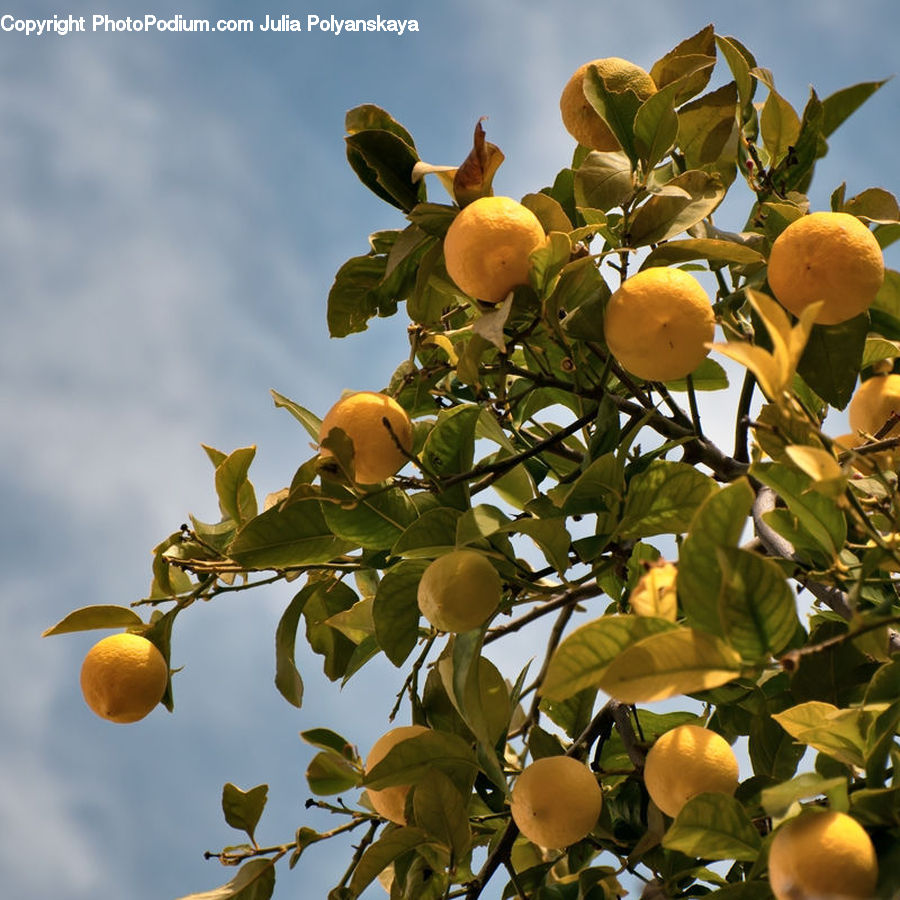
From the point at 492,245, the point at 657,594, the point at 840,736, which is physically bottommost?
the point at 840,736

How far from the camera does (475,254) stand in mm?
1137

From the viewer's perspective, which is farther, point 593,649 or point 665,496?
point 665,496

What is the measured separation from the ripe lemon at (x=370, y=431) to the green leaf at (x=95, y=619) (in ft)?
1.59

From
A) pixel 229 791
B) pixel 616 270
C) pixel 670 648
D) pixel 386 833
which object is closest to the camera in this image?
pixel 670 648

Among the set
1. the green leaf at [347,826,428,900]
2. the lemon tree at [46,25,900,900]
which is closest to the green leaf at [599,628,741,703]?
the lemon tree at [46,25,900,900]

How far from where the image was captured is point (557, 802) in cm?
120

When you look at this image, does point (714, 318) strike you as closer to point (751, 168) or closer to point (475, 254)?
point (475, 254)

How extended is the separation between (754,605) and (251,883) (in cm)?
94

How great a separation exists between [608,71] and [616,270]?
29 cm

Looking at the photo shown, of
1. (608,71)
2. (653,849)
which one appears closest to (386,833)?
(653,849)

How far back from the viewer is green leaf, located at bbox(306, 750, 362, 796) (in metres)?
1.29

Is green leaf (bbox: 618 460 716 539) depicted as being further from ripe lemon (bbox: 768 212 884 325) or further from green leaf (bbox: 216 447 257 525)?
green leaf (bbox: 216 447 257 525)

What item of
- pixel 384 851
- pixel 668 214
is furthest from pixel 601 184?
pixel 384 851

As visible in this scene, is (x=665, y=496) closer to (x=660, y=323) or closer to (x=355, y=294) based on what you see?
Answer: (x=660, y=323)
